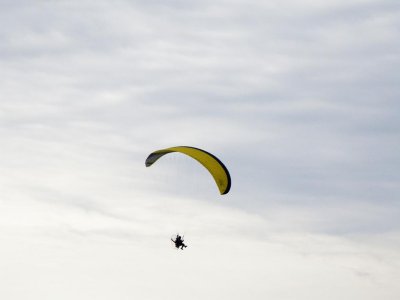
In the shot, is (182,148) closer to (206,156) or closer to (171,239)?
(206,156)

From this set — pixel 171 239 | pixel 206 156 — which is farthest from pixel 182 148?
pixel 171 239

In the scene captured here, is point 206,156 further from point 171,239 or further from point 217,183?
point 171,239

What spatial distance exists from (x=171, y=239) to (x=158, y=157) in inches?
263

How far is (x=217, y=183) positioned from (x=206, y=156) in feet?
6.84

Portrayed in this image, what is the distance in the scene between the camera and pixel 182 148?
90.7m

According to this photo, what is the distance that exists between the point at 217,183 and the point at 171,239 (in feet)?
24.3

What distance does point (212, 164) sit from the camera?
9056 centimetres

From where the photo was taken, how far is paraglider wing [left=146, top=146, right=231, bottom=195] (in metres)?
90.0

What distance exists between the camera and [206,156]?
296 ft

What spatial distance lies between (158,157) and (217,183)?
5.12 metres

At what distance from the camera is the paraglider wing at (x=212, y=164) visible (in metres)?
90.0

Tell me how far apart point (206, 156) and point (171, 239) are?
8.68 m

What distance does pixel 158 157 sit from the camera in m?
93.2
